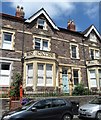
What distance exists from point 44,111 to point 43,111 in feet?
0.21

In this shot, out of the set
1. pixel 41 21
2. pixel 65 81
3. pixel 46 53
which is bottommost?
pixel 65 81

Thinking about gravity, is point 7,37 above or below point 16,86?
above

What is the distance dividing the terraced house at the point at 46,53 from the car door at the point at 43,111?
26.9 feet

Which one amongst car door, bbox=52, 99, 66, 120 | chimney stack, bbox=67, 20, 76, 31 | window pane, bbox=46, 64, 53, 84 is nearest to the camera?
car door, bbox=52, 99, 66, 120

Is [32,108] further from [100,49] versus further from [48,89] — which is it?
[100,49]

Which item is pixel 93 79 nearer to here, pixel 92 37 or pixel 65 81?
pixel 65 81

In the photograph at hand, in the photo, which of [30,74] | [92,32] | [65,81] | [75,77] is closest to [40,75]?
[30,74]

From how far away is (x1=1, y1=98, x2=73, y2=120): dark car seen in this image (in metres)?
9.59

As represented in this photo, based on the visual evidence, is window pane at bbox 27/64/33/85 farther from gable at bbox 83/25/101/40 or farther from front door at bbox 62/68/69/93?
gable at bbox 83/25/101/40

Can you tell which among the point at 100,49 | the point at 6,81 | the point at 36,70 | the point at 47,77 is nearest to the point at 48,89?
the point at 47,77

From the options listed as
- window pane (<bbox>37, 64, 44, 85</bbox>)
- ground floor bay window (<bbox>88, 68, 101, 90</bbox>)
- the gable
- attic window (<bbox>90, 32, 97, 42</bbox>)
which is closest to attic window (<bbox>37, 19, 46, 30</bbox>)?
window pane (<bbox>37, 64, 44, 85</bbox>)

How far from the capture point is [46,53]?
20094mm

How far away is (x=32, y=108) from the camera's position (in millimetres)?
9914

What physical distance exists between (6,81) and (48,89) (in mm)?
4565
